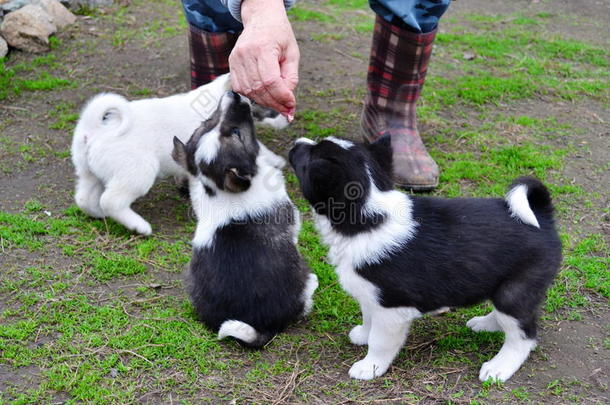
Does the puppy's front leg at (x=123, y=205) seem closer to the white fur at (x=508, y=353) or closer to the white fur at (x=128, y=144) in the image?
the white fur at (x=128, y=144)

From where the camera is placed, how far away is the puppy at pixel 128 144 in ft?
14.1

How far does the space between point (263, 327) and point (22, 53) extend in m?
5.07

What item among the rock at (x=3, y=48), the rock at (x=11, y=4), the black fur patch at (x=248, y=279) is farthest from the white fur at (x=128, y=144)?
the rock at (x=11, y=4)

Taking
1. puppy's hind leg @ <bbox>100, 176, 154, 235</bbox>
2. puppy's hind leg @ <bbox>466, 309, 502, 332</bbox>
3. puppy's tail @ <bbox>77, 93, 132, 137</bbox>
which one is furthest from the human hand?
puppy's hind leg @ <bbox>466, 309, 502, 332</bbox>

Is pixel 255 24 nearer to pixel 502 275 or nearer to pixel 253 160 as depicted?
pixel 253 160

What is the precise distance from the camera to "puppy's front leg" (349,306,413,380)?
300 centimetres

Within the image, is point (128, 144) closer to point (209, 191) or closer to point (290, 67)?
point (209, 191)

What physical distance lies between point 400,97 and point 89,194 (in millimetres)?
2518

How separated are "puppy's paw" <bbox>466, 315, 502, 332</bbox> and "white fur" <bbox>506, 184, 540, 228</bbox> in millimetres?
655

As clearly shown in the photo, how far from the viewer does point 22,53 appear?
693 centimetres

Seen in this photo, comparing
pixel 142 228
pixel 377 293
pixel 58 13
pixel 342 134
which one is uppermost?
pixel 377 293

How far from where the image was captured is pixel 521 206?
2947 mm

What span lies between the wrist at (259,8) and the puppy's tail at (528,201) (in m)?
1.61

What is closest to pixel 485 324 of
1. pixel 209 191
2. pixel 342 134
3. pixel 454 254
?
pixel 454 254
